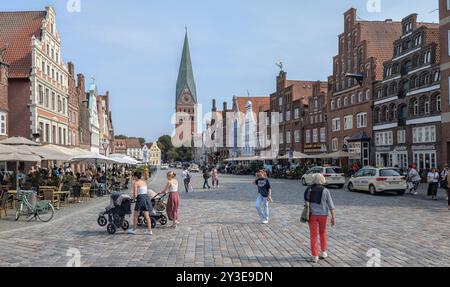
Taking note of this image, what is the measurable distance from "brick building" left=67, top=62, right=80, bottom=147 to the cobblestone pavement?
122 feet

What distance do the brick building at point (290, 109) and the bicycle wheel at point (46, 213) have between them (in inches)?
2091

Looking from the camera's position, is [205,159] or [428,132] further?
[205,159]

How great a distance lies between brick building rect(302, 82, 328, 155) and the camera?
59.7 m

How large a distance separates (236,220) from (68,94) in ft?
132

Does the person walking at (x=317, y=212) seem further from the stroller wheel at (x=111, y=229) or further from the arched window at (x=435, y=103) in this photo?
the arched window at (x=435, y=103)

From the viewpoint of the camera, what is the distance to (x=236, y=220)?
14.5 meters

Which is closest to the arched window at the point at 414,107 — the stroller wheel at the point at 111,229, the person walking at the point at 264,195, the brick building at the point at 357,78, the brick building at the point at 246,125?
the brick building at the point at 357,78

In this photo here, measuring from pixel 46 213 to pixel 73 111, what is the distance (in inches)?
1597

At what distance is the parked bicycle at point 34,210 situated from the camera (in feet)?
48.1

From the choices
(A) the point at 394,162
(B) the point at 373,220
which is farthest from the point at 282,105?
(B) the point at 373,220

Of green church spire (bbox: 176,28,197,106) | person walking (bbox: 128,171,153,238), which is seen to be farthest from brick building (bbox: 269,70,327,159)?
green church spire (bbox: 176,28,197,106)

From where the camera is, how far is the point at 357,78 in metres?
49.5
